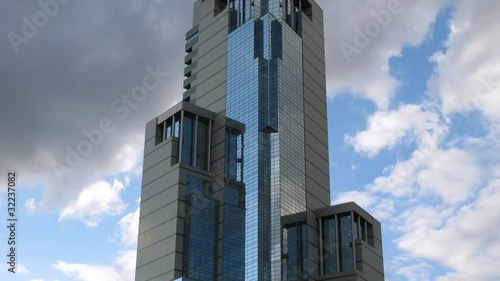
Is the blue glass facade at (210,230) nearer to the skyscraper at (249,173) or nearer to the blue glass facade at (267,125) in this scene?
the skyscraper at (249,173)

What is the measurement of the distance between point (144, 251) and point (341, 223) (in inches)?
1498

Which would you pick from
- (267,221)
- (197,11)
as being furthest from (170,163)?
(197,11)

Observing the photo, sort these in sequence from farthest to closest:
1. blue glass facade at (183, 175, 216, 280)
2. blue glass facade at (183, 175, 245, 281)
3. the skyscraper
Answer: the skyscraper, blue glass facade at (183, 175, 245, 281), blue glass facade at (183, 175, 216, 280)

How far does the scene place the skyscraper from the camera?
5315 inches

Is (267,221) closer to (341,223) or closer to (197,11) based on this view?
(341,223)

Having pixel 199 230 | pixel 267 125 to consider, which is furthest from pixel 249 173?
pixel 199 230

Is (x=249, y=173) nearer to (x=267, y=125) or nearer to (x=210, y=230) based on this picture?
(x=267, y=125)

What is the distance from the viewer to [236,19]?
6417 inches

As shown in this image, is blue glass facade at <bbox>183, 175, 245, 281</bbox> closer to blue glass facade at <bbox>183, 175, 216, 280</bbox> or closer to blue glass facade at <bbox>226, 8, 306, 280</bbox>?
blue glass facade at <bbox>183, 175, 216, 280</bbox>

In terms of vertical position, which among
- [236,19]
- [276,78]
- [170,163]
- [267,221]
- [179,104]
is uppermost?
[236,19]

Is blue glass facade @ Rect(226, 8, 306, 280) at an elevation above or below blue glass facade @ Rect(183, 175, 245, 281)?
above

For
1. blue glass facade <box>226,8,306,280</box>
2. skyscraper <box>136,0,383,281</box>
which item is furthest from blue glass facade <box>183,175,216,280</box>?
blue glass facade <box>226,8,306,280</box>

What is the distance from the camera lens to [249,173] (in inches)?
5709

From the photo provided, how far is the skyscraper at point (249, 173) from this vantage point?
443ft
